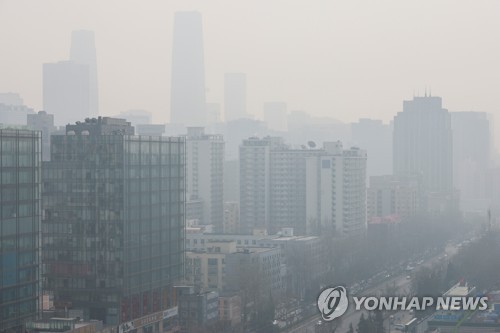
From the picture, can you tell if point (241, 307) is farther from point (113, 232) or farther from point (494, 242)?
point (494, 242)

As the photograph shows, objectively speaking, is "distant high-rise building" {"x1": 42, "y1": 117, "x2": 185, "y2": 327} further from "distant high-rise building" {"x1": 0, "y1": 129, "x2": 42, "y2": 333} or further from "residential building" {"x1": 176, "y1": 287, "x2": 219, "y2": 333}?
"distant high-rise building" {"x1": 0, "y1": 129, "x2": 42, "y2": 333}

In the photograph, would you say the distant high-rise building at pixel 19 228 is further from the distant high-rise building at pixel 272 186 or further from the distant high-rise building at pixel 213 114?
the distant high-rise building at pixel 213 114

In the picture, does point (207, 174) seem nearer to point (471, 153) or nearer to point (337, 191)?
point (337, 191)

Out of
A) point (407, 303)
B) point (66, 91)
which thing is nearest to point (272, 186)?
point (407, 303)

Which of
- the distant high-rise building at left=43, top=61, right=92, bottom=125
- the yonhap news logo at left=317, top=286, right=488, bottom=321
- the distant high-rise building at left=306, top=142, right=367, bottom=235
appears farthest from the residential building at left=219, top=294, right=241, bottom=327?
the distant high-rise building at left=43, top=61, right=92, bottom=125

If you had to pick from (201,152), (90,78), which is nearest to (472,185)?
(90,78)

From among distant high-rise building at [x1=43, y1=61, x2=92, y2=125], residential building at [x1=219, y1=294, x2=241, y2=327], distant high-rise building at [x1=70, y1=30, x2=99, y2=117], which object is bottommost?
residential building at [x1=219, y1=294, x2=241, y2=327]
